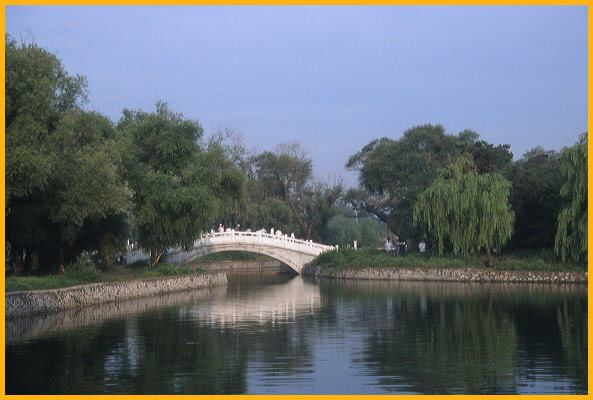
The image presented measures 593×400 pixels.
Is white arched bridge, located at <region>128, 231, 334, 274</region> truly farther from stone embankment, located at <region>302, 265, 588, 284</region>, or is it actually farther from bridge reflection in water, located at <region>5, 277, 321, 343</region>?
bridge reflection in water, located at <region>5, 277, 321, 343</region>

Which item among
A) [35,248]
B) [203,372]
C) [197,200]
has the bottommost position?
[203,372]

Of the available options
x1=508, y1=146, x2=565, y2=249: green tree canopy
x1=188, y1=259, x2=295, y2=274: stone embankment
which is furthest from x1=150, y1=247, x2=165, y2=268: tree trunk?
x1=508, y1=146, x2=565, y2=249: green tree canopy

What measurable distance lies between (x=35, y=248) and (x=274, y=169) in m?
39.6

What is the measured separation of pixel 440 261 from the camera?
126 feet

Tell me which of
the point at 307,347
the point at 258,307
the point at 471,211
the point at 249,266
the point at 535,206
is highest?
the point at 535,206

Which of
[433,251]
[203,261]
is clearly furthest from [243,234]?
[433,251]

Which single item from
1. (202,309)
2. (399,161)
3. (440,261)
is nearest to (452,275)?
(440,261)

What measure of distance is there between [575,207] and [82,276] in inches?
829

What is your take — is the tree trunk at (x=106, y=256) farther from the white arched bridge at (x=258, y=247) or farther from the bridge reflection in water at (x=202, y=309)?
the white arched bridge at (x=258, y=247)

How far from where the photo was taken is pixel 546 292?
98.0 feet

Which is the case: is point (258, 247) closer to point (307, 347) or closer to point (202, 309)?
point (202, 309)

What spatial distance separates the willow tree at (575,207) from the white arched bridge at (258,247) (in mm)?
15313

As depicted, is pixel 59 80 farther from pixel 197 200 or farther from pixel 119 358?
pixel 119 358

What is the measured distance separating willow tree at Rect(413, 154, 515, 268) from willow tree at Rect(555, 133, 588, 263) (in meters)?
2.92
